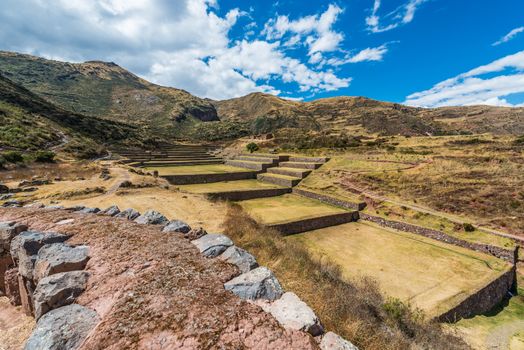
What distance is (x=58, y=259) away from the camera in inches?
142

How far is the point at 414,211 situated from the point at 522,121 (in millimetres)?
86556

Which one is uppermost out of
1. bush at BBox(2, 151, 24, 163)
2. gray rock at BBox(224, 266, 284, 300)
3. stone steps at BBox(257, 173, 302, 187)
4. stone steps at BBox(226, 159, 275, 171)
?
gray rock at BBox(224, 266, 284, 300)

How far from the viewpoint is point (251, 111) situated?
534 ft

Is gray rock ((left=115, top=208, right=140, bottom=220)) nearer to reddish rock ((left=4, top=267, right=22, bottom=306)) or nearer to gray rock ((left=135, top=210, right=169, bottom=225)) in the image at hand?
gray rock ((left=135, top=210, right=169, bottom=225))

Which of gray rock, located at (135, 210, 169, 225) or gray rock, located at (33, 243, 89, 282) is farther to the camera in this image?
gray rock, located at (135, 210, 169, 225)

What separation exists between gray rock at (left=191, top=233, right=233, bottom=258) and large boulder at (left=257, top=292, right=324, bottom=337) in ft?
5.18

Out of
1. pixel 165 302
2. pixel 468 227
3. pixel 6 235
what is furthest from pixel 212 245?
pixel 468 227

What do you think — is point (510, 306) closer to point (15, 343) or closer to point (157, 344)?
point (157, 344)

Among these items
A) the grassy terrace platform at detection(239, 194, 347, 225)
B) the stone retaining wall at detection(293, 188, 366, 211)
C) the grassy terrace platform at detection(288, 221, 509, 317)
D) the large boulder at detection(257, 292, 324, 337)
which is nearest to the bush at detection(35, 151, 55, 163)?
the grassy terrace platform at detection(239, 194, 347, 225)

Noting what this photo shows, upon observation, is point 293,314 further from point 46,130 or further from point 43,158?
point 46,130

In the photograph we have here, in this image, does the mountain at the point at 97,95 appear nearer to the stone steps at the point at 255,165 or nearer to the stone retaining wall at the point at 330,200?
the stone steps at the point at 255,165

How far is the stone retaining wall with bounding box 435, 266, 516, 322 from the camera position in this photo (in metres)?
8.01

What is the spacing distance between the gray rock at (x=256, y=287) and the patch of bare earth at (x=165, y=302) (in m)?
0.16

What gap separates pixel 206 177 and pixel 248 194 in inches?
233
